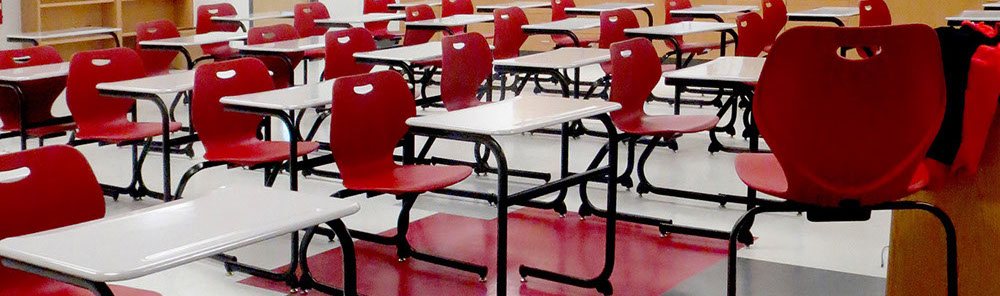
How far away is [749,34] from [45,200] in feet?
17.4

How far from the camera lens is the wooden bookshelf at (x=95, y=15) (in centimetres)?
932

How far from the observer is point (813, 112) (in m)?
2.49

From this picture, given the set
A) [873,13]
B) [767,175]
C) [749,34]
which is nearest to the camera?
[767,175]

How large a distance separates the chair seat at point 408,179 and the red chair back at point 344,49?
215cm

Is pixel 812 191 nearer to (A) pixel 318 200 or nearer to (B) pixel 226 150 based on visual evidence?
(A) pixel 318 200

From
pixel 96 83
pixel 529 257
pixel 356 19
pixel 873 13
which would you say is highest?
pixel 873 13

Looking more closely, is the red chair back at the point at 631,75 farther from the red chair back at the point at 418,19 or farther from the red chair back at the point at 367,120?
the red chair back at the point at 418,19

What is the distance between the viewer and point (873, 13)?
7.95 m

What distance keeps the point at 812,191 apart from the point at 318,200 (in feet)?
3.79

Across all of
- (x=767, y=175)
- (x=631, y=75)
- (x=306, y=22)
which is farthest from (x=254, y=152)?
(x=306, y=22)

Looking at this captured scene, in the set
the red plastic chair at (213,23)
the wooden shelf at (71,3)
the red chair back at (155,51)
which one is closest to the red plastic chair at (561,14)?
the red plastic chair at (213,23)

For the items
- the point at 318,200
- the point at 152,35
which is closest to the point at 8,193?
the point at 318,200

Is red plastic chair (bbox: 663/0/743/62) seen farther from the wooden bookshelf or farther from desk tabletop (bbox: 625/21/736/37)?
the wooden bookshelf

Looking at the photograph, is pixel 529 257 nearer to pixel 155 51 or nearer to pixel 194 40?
pixel 194 40
